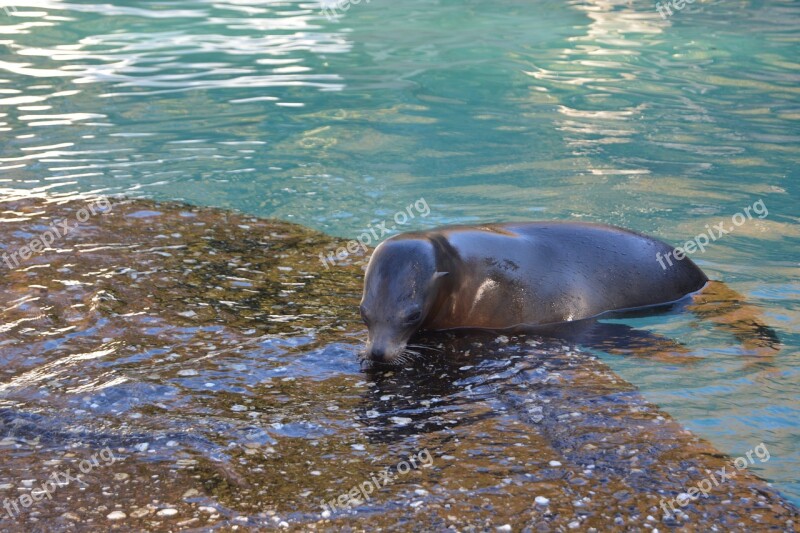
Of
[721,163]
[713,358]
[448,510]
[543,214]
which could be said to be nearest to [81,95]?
[543,214]

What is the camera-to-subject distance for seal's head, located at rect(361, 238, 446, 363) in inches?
207

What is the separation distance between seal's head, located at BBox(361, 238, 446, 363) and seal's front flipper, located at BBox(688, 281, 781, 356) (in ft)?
6.24

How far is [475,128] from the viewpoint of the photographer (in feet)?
37.4

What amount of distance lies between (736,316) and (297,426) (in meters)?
3.18

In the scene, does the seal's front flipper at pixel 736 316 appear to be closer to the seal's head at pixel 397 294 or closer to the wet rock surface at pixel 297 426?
the wet rock surface at pixel 297 426

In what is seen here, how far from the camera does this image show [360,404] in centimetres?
475

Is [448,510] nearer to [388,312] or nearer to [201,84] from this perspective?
[388,312]

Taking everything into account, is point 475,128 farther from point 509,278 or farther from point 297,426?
point 297,426

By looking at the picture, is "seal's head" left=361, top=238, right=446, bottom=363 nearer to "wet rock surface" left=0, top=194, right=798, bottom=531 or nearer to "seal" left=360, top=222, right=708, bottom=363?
"seal" left=360, top=222, right=708, bottom=363

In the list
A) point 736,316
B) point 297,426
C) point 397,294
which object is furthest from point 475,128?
point 297,426

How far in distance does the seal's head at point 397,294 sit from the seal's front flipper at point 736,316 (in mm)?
1903

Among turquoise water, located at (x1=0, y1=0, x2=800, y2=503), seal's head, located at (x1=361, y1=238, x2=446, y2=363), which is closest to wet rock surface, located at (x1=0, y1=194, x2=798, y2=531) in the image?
seal's head, located at (x1=361, y1=238, x2=446, y2=363)

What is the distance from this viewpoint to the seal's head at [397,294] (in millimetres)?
5262

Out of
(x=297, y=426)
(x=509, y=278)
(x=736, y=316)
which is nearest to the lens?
(x=297, y=426)
